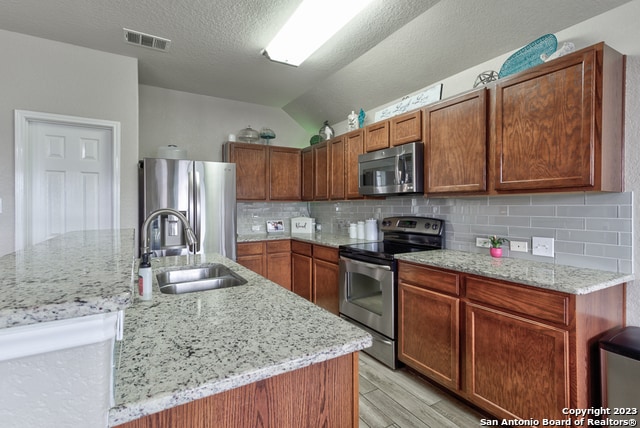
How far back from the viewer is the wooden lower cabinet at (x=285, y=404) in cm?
67

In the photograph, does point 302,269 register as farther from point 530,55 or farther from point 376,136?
point 530,55

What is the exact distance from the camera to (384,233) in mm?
3318

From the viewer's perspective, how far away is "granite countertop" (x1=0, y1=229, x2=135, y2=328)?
424mm

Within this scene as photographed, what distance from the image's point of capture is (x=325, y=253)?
3.29 metres

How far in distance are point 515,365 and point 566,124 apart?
1.34 m

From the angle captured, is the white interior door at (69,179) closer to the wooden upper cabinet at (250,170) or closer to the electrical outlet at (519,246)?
the wooden upper cabinet at (250,170)

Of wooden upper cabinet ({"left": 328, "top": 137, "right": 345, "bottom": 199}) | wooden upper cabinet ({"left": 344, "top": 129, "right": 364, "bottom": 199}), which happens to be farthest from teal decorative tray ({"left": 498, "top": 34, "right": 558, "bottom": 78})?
wooden upper cabinet ({"left": 328, "top": 137, "right": 345, "bottom": 199})

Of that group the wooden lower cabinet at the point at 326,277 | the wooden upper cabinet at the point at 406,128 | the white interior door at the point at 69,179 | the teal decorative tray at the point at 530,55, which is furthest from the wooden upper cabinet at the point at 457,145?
the white interior door at the point at 69,179

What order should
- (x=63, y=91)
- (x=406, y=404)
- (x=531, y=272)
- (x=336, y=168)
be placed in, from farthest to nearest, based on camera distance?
(x=336, y=168) → (x=63, y=91) → (x=406, y=404) → (x=531, y=272)

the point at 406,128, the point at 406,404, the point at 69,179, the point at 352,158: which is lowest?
the point at 406,404

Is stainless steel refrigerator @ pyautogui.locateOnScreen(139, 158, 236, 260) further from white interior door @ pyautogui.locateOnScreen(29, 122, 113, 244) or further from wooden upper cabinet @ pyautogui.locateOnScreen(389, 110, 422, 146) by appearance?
wooden upper cabinet @ pyautogui.locateOnScreen(389, 110, 422, 146)

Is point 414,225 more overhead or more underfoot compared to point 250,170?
more underfoot

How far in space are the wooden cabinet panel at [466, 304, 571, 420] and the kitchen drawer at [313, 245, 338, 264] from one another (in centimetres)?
148

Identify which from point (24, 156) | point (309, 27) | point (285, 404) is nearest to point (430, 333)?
point (285, 404)
